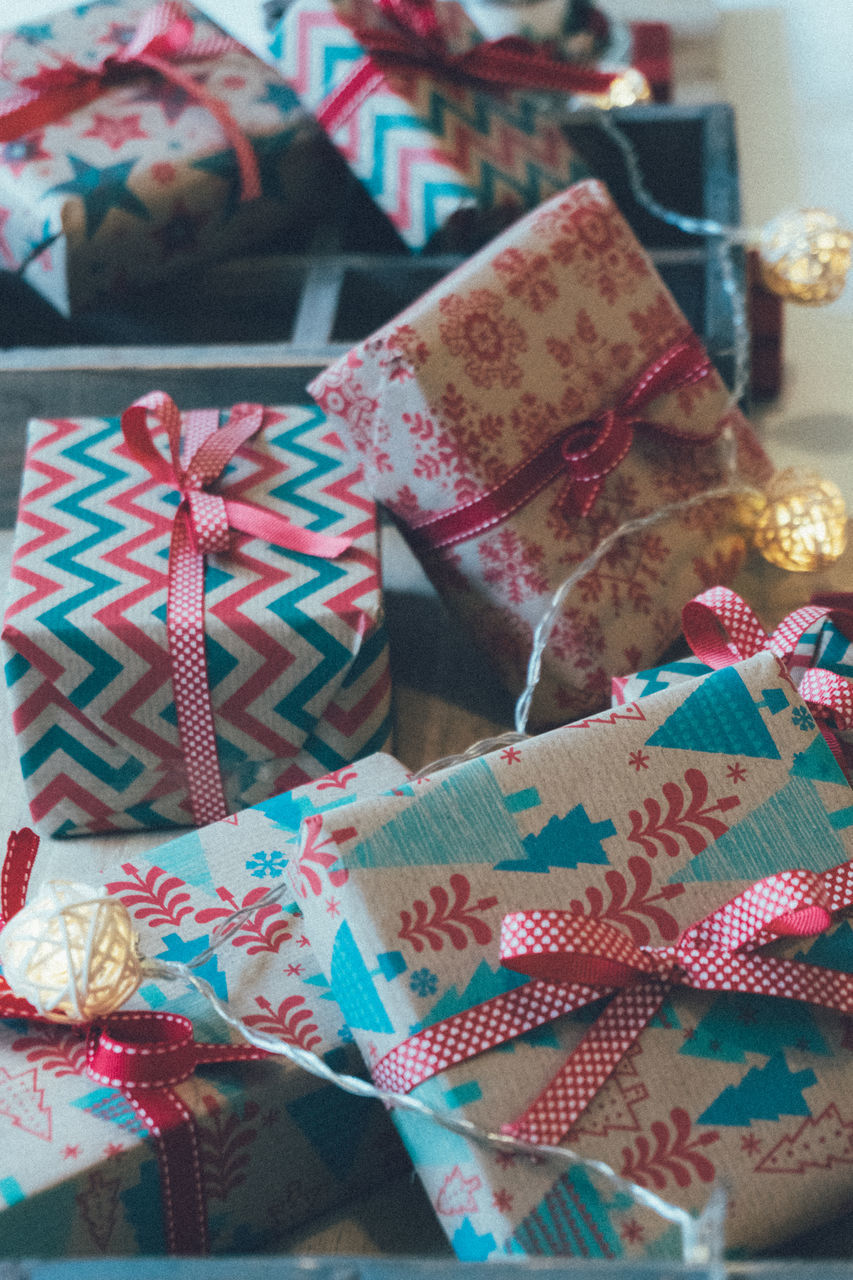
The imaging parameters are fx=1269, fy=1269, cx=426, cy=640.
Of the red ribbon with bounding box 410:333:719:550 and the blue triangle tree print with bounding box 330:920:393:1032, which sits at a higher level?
the red ribbon with bounding box 410:333:719:550

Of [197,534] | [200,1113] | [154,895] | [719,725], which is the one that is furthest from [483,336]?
[200,1113]

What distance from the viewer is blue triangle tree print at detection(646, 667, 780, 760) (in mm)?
733

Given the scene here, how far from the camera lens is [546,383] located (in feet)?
3.17

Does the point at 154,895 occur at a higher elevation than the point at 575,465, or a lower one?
lower

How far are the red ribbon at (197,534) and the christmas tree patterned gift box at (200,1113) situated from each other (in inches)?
5.4

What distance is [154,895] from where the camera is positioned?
0.76 meters

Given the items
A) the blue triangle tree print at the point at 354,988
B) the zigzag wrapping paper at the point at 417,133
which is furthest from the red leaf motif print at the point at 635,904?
the zigzag wrapping paper at the point at 417,133

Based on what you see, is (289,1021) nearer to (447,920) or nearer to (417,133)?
(447,920)

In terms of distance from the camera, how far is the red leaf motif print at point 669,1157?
61cm

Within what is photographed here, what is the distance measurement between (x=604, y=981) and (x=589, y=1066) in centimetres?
4

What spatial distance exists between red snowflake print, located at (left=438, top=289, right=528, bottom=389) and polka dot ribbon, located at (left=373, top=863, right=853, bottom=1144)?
17.4 inches

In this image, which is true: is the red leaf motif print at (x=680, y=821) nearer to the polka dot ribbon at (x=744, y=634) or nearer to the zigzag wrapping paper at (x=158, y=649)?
the polka dot ribbon at (x=744, y=634)

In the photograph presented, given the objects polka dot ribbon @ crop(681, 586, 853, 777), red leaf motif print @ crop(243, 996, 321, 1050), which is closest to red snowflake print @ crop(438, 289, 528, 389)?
polka dot ribbon @ crop(681, 586, 853, 777)

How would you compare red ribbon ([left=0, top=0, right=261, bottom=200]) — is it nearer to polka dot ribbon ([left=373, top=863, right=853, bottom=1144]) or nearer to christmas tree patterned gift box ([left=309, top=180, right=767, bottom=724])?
christmas tree patterned gift box ([left=309, top=180, right=767, bottom=724])
